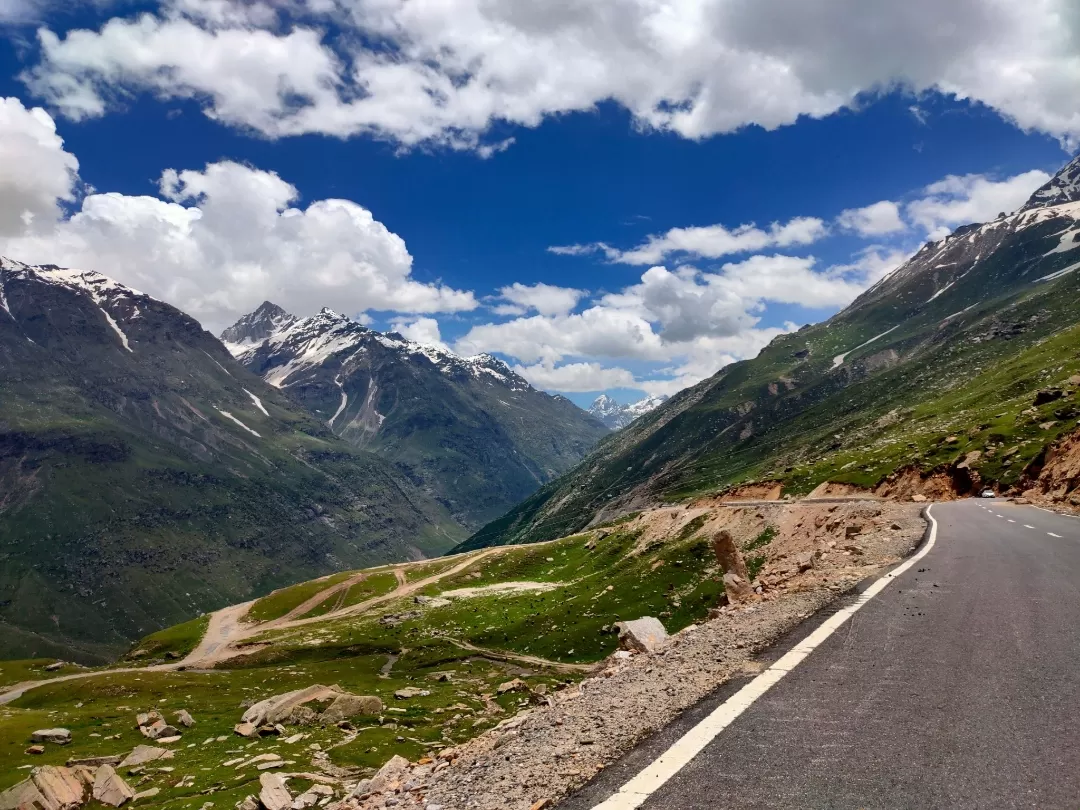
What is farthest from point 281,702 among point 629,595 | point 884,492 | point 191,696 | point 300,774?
point 884,492

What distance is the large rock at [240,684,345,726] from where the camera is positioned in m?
40.0

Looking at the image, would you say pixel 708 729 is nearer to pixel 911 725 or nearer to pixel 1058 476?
pixel 911 725

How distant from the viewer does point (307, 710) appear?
4038cm

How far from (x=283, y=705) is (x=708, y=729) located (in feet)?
136

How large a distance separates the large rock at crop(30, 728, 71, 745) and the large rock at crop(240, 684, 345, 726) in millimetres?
14934

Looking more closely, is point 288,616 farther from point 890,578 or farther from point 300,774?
point 890,578

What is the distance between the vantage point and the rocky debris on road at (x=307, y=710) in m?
39.1

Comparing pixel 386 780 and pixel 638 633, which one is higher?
pixel 386 780

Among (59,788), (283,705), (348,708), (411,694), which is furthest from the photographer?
(411,694)

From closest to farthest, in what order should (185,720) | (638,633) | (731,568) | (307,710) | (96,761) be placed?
(638,633) < (731,568) < (96,761) < (307,710) < (185,720)

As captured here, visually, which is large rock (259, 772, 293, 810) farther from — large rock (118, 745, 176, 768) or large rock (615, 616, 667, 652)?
large rock (118, 745, 176, 768)

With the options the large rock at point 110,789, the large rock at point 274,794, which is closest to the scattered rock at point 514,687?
the large rock at point 274,794

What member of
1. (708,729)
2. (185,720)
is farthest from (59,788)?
(708,729)

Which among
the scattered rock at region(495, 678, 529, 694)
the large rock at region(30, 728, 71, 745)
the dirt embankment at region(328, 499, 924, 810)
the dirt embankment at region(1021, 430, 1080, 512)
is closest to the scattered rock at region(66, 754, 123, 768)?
the large rock at region(30, 728, 71, 745)
